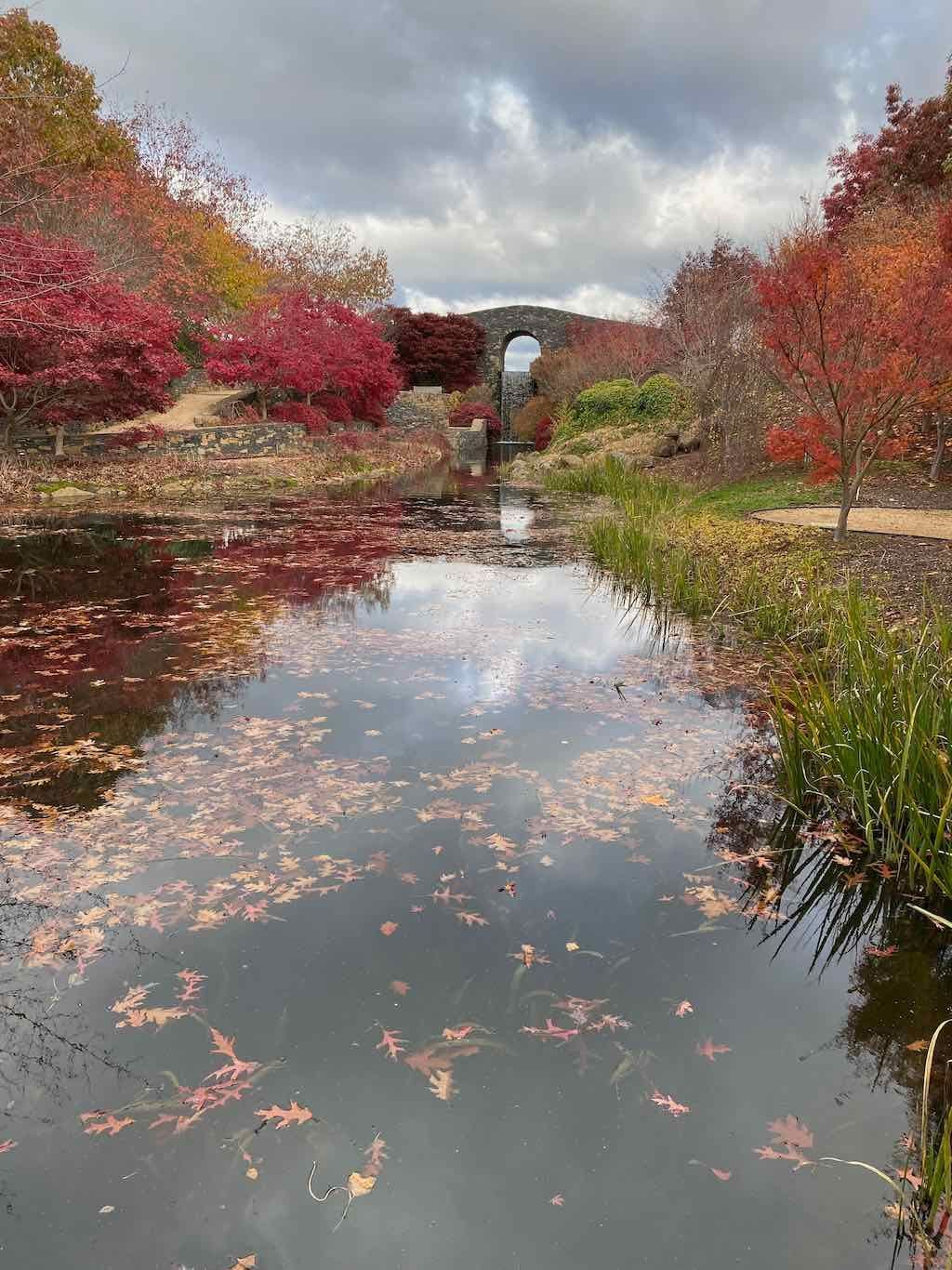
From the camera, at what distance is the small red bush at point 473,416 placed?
35.0 metres

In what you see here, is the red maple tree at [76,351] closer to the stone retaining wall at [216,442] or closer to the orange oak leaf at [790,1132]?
the stone retaining wall at [216,442]

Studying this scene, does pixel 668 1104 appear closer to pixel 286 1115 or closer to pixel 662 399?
pixel 286 1115

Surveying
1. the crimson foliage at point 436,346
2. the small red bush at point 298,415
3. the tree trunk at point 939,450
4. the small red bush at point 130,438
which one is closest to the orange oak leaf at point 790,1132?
the tree trunk at point 939,450

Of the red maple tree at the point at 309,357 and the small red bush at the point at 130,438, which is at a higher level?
the red maple tree at the point at 309,357

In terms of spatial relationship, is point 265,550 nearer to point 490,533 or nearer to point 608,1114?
point 490,533

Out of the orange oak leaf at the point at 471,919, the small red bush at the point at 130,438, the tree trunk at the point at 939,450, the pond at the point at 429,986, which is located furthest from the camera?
the small red bush at the point at 130,438

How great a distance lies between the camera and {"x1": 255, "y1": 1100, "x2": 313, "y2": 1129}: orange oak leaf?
1.97 meters

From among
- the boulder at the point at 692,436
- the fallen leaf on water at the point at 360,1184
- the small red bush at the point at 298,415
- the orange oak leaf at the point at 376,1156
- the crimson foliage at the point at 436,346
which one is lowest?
the fallen leaf on water at the point at 360,1184

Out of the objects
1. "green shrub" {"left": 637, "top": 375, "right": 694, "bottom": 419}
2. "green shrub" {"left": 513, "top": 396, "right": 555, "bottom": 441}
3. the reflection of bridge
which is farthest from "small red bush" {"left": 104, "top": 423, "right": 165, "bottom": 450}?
the reflection of bridge

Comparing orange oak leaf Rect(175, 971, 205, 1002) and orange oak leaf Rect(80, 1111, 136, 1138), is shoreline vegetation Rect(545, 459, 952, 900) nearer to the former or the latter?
orange oak leaf Rect(175, 971, 205, 1002)

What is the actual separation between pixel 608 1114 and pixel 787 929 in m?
1.16

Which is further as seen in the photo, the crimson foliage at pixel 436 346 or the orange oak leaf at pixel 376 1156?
the crimson foliage at pixel 436 346

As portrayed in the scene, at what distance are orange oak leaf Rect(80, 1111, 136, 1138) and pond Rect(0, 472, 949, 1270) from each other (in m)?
0.02

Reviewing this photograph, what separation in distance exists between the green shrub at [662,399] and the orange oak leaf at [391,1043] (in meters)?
19.3
